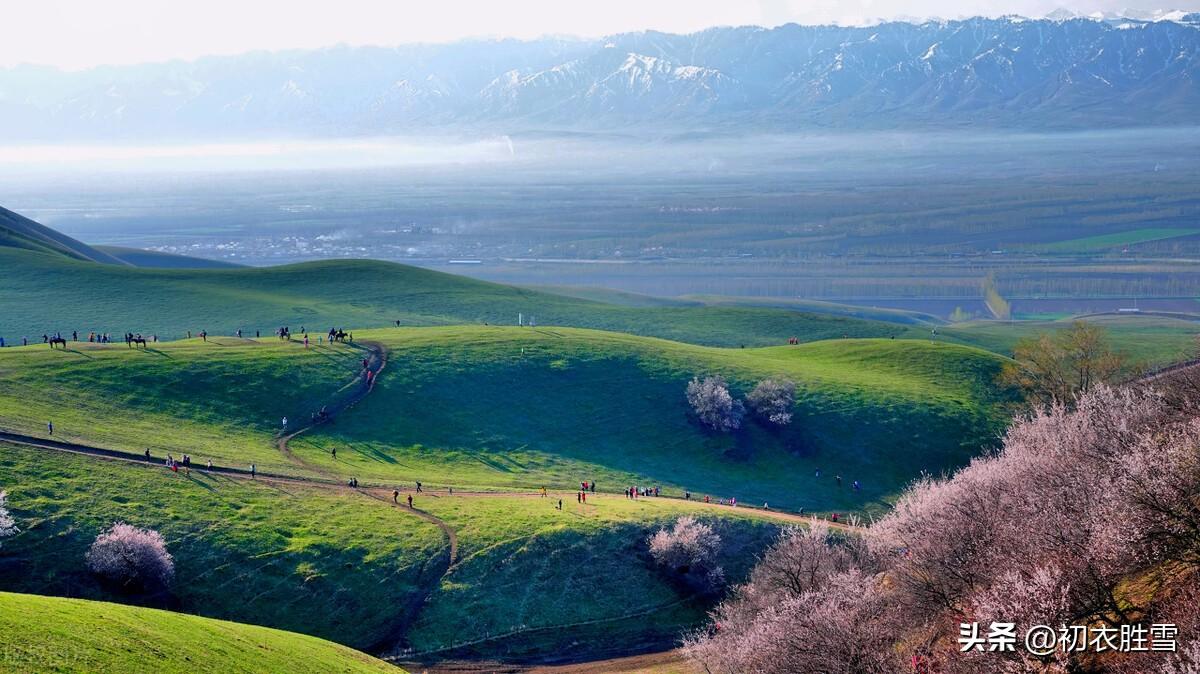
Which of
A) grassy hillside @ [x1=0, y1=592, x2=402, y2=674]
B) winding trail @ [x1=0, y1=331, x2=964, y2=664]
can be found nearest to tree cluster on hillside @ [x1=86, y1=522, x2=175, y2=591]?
grassy hillside @ [x1=0, y1=592, x2=402, y2=674]

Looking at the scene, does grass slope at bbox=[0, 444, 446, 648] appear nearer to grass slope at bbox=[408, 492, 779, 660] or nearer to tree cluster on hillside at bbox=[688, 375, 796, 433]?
grass slope at bbox=[408, 492, 779, 660]

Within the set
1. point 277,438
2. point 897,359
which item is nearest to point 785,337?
point 897,359

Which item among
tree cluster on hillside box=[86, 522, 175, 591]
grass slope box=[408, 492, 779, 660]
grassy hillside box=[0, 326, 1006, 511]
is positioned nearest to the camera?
tree cluster on hillside box=[86, 522, 175, 591]

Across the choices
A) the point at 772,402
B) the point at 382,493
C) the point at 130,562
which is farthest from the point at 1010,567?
the point at 772,402

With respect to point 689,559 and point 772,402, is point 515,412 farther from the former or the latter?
point 689,559

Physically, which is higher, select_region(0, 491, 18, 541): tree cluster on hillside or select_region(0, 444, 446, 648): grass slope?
select_region(0, 491, 18, 541): tree cluster on hillside

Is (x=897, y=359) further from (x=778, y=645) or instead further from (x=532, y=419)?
(x=778, y=645)
